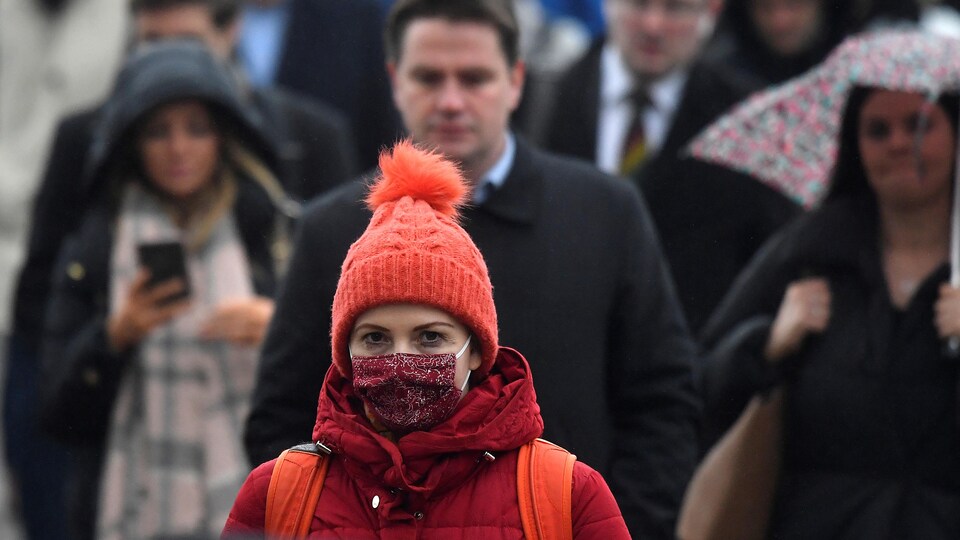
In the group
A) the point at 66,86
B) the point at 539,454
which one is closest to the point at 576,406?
the point at 539,454

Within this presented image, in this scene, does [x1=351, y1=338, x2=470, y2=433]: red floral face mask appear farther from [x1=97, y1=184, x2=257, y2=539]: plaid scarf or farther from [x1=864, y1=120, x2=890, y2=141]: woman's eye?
[x1=97, y1=184, x2=257, y2=539]: plaid scarf

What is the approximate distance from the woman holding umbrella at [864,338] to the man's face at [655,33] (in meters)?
1.66

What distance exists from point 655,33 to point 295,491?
13.7 ft

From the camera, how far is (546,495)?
3.99m

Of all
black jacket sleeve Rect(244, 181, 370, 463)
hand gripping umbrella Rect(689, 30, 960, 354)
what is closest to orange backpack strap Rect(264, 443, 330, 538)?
black jacket sleeve Rect(244, 181, 370, 463)

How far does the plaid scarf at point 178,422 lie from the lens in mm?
6688

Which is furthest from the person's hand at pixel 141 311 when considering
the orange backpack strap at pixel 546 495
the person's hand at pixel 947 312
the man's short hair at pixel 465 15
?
the orange backpack strap at pixel 546 495

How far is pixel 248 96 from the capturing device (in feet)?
25.5

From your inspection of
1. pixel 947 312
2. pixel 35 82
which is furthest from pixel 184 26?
pixel 947 312

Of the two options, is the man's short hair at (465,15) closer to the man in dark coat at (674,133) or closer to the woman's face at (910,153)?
the woman's face at (910,153)

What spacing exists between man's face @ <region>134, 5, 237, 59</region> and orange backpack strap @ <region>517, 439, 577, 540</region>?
4.15m

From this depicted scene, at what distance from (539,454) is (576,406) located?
3.88 feet

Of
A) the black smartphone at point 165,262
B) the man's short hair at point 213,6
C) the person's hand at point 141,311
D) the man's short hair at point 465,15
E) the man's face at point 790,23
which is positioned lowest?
the person's hand at point 141,311

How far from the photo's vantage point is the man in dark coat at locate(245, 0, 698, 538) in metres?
5.26
